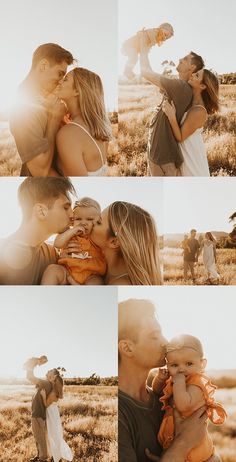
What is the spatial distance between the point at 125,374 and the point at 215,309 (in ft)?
1.52

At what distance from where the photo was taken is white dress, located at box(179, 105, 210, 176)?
279 centimetres

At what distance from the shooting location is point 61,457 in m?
2.73

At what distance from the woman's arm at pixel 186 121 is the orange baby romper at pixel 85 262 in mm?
583

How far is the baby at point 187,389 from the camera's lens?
266 cm

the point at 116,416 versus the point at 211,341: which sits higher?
the point at 211,341

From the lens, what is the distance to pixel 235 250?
9.20 feet

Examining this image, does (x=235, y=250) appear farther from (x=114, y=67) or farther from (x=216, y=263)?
(x=114, y=67)

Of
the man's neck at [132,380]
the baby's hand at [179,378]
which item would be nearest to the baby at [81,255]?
the man's neck at [132,380]

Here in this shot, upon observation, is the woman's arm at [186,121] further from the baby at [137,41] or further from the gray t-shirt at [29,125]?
the gray t-shirt at [29,125]

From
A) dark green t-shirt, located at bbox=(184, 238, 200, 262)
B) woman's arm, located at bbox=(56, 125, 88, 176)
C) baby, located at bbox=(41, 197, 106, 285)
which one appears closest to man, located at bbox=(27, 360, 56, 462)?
baby, located at bbox=(41, 197, 106, 285)

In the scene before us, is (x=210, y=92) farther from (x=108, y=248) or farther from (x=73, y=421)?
(x=73, y=421)

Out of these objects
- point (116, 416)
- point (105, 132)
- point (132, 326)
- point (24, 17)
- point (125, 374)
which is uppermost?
point (24, 17)

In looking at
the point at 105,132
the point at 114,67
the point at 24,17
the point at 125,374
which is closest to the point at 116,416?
the point at 125,374

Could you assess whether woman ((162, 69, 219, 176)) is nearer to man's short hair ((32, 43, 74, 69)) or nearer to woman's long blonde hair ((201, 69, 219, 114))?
woman's long blonde hair ((201, 69, 219, 114))
